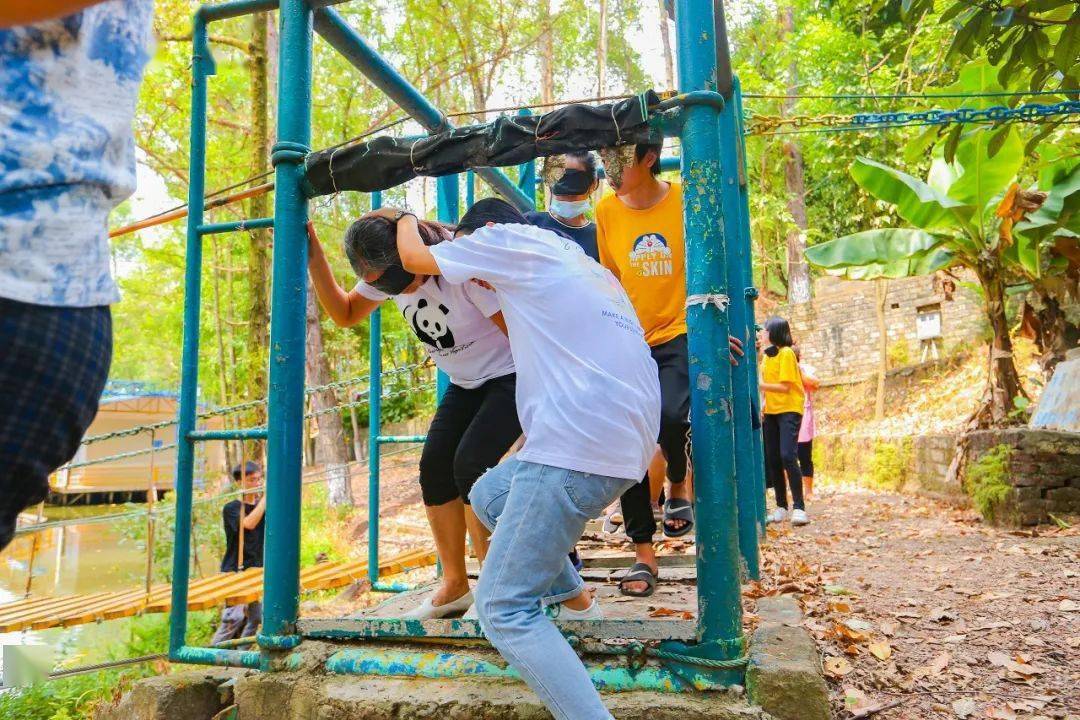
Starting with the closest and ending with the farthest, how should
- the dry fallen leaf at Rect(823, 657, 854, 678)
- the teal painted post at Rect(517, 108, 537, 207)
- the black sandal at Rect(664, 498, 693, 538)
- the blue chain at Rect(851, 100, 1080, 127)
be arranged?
the dry fallen leaf at Rect(823, 657, 854, 678), the black sandal at Rect(664, 498, 693, 538), the blue chain at Rect(851, 100, 1080, 127), the teal painted post at Rect(517, 108, 537, 207)

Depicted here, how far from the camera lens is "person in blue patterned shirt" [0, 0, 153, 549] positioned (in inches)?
37.1

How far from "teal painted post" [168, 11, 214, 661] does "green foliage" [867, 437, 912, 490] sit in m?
8.85

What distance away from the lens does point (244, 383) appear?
16.2m

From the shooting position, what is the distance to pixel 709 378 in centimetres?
193

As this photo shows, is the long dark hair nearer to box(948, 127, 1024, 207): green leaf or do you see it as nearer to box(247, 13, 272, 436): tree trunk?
box(247, 13, 272, 436): tree trunk

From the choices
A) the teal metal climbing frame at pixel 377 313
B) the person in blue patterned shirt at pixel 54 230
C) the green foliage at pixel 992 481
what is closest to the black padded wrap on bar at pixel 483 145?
the teal metal climbing frame at pixel 377 313

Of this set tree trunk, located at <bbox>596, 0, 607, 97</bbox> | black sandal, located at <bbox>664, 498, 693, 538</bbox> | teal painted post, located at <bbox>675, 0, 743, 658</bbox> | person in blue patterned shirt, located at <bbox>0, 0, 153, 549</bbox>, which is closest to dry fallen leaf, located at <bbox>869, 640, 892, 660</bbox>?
black sandal, located at <bbox>664, 498, 693, 538</bbox>

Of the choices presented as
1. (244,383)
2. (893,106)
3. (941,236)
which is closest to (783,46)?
(893,106)

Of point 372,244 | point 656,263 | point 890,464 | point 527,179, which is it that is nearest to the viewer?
point 372,244

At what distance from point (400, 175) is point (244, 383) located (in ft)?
49.6

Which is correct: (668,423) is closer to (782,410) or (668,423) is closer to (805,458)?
(782,410)

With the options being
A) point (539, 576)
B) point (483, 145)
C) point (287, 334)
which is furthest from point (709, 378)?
point (287, 334)

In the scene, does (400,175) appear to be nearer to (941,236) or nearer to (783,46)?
(941,236)

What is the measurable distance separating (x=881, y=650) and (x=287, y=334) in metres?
2.46
